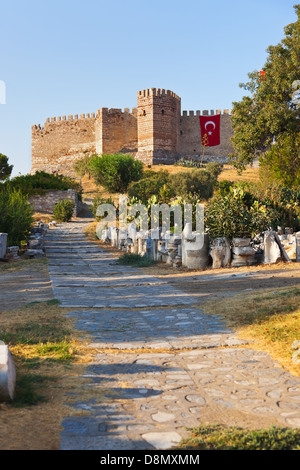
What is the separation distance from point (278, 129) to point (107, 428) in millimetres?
18965

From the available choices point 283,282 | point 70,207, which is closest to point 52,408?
point 283,282

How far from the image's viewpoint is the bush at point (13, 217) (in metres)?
12.8

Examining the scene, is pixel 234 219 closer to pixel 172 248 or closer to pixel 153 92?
pixel 172 248

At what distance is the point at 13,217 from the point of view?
1295 cm

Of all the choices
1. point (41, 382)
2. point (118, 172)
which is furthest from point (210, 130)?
point (41, 382)

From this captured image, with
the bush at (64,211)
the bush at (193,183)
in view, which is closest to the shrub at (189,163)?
the bush at (193,183)

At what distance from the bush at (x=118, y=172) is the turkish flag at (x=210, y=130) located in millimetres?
21401

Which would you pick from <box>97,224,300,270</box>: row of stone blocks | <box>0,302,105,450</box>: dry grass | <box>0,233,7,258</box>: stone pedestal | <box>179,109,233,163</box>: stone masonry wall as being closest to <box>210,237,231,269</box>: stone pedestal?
<box>97,224,300,270</box>: row of stone blocks

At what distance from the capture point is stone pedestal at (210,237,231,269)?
9.48 metres

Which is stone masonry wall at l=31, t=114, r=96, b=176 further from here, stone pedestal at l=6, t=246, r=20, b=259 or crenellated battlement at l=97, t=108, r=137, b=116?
stone pedestal at l=6, t=246, r=20, b=259

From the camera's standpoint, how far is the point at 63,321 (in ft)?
16.9

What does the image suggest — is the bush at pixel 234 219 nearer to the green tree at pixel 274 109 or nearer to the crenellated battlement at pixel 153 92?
the green tree at pixel 274 109

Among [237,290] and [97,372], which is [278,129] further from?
[97,372]

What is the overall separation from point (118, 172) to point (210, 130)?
23546mm
